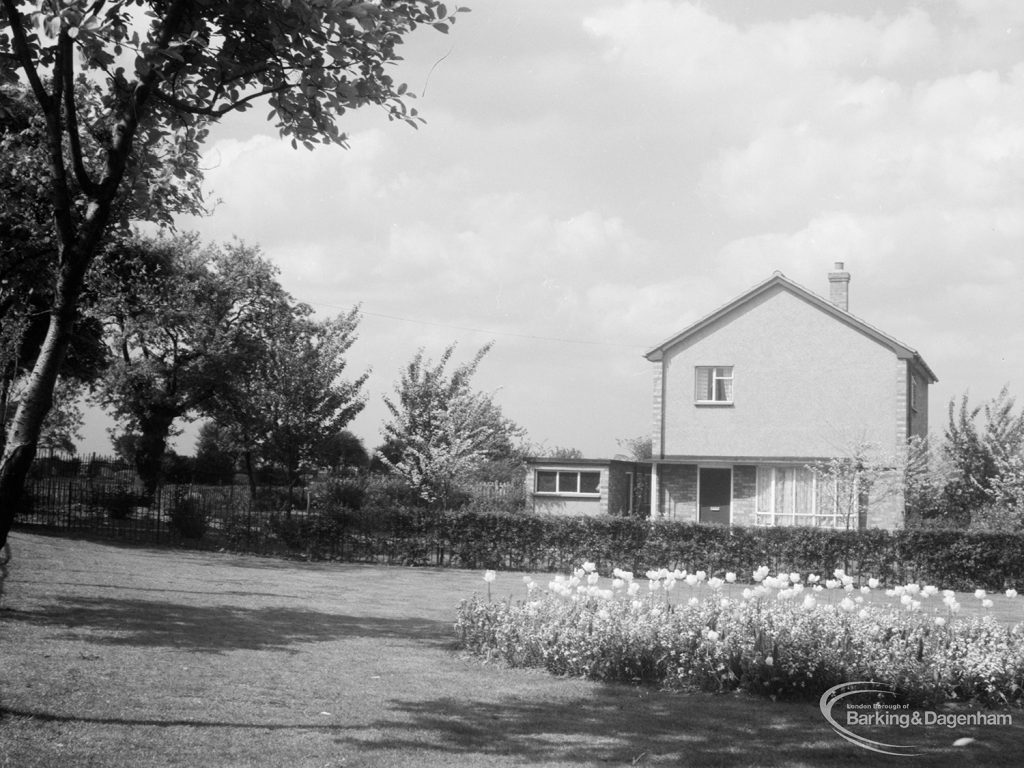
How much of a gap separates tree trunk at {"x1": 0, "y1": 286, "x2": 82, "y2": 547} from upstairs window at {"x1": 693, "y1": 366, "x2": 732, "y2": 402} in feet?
98.9

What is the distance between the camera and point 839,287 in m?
35.6

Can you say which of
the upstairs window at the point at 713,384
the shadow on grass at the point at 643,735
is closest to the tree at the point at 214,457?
the upstairs window at the point at 713,384

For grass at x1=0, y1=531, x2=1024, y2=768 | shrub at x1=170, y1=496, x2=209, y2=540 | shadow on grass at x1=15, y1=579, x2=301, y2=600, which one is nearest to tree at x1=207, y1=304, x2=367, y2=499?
shrub at x1=170, y1=496, x2=209, y2=540

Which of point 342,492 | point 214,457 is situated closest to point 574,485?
point 342,492

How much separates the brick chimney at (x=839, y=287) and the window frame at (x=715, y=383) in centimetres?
442

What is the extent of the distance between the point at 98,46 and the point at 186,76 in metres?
1.70

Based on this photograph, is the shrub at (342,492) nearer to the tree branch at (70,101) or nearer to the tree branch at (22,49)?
the tree branch at (70,101)

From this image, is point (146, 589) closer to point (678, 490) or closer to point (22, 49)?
point (22, 49)

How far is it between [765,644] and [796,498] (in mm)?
25240

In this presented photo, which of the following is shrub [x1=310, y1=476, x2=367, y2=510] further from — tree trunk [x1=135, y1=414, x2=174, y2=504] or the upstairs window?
the upstairs window

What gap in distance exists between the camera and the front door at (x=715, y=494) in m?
35.0

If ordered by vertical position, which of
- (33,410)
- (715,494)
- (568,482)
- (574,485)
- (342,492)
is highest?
(568,482)

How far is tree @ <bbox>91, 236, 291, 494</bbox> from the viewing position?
3562cm

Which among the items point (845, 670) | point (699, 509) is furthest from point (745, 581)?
point (845, 670)
